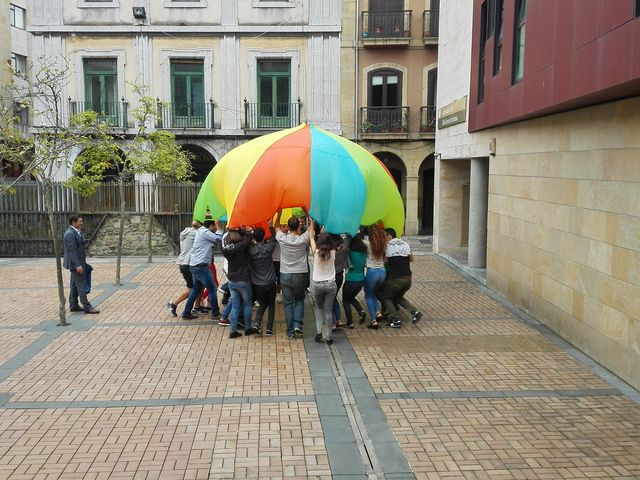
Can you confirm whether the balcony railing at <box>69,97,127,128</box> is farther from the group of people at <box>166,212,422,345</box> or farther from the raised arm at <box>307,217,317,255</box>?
the raised arm at <box>307,217,317,255</box>

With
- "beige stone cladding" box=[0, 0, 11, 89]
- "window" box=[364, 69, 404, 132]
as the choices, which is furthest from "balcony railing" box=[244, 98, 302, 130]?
"beige stone cladding" box=[0, 0, 11, 89]

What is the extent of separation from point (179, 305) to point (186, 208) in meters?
8.36

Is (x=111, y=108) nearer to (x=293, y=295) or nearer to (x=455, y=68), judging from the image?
(x=455, y=68)

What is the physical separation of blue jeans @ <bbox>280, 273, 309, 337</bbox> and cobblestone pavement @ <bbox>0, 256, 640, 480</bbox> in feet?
1.16

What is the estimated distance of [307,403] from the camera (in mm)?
6957

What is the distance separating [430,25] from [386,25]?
170 cm

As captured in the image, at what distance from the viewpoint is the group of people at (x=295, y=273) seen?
9398 millimetres

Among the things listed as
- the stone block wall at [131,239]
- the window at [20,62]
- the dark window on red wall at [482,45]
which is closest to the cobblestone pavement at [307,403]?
the dark window on red wall at [482,45]

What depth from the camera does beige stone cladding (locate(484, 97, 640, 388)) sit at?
24.8 feet

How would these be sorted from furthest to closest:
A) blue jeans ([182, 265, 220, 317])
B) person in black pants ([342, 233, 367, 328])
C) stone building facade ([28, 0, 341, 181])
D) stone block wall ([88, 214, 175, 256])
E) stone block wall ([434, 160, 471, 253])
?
stone building facade ([28, 0, 341, 181]) → stone block wall ([88, 214, 175, 256]) → stone block wall ([434, 160, 471, 253]) → blue jeans ([182, 265, 220, 317]) → person in black pants ([342, 233, 367, 328])

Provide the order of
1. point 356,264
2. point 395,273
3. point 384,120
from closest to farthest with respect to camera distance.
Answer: point 356,264 → point 395,273 → point 384,120

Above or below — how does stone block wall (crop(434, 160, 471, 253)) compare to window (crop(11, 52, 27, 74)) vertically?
below

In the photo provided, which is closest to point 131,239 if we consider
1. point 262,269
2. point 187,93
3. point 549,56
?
point 187,93

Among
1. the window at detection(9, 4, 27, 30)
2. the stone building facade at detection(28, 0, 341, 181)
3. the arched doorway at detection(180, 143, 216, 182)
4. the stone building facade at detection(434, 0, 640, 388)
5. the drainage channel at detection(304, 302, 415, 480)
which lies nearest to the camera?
the drainage channel at detection(304, 302, 415, 480)
